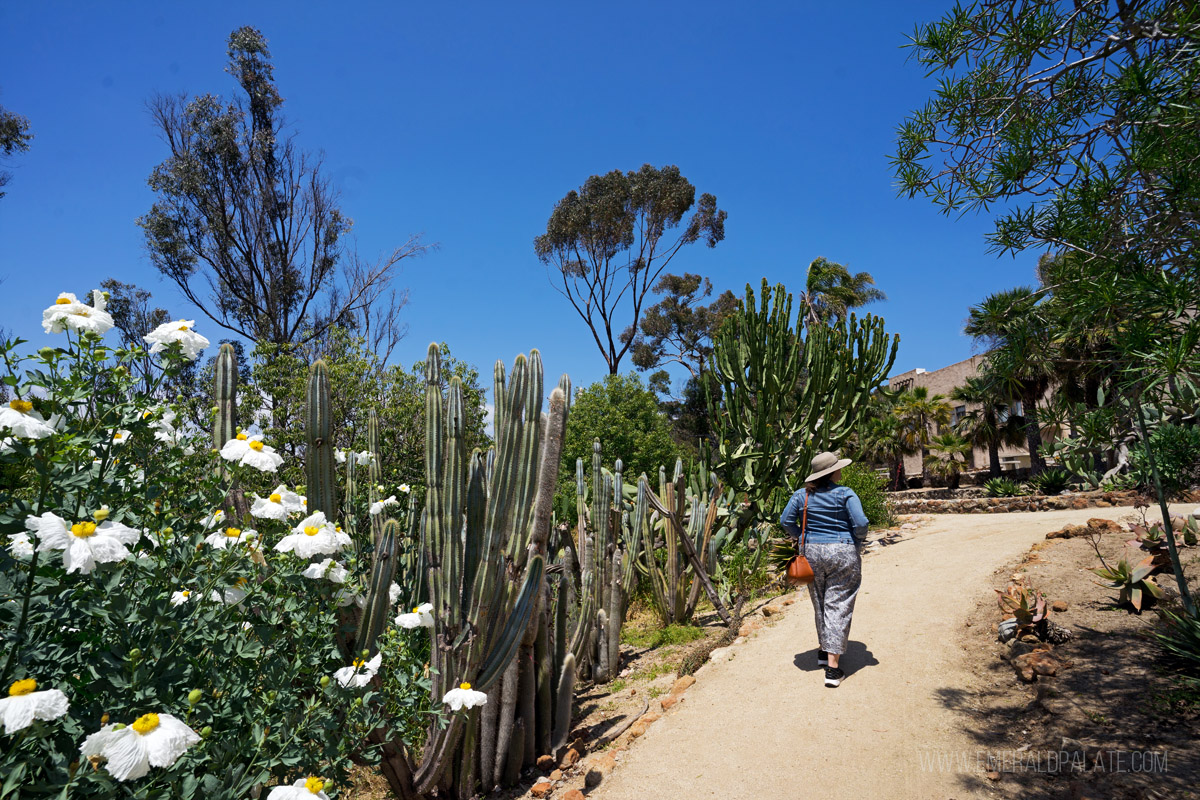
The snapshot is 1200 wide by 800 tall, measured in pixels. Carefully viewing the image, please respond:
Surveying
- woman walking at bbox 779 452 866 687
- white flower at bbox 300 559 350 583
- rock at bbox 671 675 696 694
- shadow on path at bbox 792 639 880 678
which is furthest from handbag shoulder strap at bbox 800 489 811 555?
white flower at bbox 300 559 350 583

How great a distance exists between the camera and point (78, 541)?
150cm

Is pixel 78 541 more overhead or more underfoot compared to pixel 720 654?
more overhead

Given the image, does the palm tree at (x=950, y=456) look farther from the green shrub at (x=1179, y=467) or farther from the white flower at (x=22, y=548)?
the white flower at (x=22, y=548)

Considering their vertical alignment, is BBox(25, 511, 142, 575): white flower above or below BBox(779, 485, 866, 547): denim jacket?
above

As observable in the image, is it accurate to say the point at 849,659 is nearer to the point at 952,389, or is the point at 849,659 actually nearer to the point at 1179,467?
the point at 1179,467

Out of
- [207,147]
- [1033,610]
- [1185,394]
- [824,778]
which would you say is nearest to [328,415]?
[824,778]

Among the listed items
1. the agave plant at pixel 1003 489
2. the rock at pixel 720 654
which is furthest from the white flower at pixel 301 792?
the agave plant at pixel 1003 489

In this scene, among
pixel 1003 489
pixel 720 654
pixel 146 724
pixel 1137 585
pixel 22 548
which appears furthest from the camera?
pixel 1003 489

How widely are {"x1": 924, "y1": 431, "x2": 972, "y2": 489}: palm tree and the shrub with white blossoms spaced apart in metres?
24.8

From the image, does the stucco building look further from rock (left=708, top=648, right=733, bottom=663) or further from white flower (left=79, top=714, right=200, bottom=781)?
white flower (left=79, top=714, right=200, bottom=781)

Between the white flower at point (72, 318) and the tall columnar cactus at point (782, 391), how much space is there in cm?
810

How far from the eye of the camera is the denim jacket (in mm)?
4270

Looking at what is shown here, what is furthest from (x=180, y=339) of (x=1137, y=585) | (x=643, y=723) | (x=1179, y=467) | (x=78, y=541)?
(x=1179, y=467)

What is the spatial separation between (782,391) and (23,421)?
8799 millimetres
